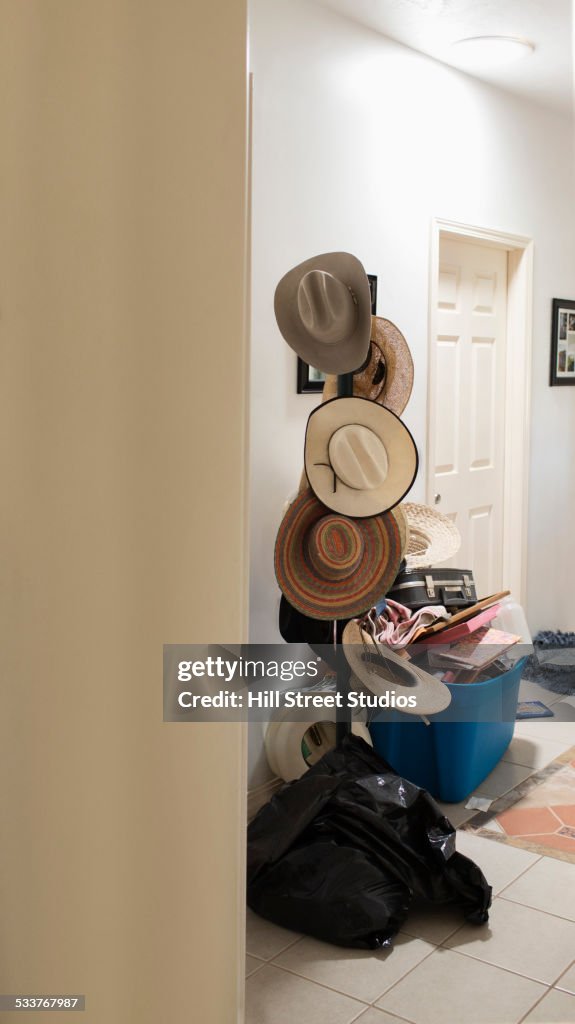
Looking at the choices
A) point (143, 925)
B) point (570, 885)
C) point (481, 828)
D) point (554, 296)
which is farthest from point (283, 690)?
point (554, 296)

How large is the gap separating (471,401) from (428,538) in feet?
4.66

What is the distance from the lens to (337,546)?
2.45 m

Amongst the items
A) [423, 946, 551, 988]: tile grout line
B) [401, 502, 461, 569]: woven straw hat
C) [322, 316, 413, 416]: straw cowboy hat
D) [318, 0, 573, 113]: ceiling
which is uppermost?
[318, 0, 573, 113]: ceiling

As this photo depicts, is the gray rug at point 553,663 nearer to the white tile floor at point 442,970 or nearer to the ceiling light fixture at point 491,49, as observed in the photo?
the white tile floor at point 442,970

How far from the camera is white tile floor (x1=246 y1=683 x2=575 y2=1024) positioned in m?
2.03

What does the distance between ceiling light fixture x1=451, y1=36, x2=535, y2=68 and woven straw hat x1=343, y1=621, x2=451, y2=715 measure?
242 cm

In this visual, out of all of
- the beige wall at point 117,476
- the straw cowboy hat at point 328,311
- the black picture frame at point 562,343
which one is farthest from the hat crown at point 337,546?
the black picture frame at point 562,343

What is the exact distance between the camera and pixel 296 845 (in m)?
2.43

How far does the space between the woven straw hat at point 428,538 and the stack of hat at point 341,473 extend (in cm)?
62

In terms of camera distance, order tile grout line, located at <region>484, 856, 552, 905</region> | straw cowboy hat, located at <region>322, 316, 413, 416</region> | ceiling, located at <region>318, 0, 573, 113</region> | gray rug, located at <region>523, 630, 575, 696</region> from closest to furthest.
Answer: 1. tile grout line, located at <region>484, 856, 552, 905</region>
2. straw cowboy hat, located at <region>322, 316, 413, 416</region>
3. ceiling, located at <region>318, 0, 573, 113</region>
4. gray rug, located at <region>523, 630, 575, 696</region>

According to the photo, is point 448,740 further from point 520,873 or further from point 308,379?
point 308,379

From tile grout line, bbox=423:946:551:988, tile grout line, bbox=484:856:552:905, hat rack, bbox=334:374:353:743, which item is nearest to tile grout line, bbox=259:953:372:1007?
tile grout line, bbox=423:946:551:988

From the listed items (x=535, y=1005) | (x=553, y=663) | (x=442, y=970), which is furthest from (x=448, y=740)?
(x=553, y=663)

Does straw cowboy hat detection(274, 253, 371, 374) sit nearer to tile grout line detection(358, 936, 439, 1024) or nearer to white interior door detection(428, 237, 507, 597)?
tile grout line detection(358, 936, 439, 1024)
